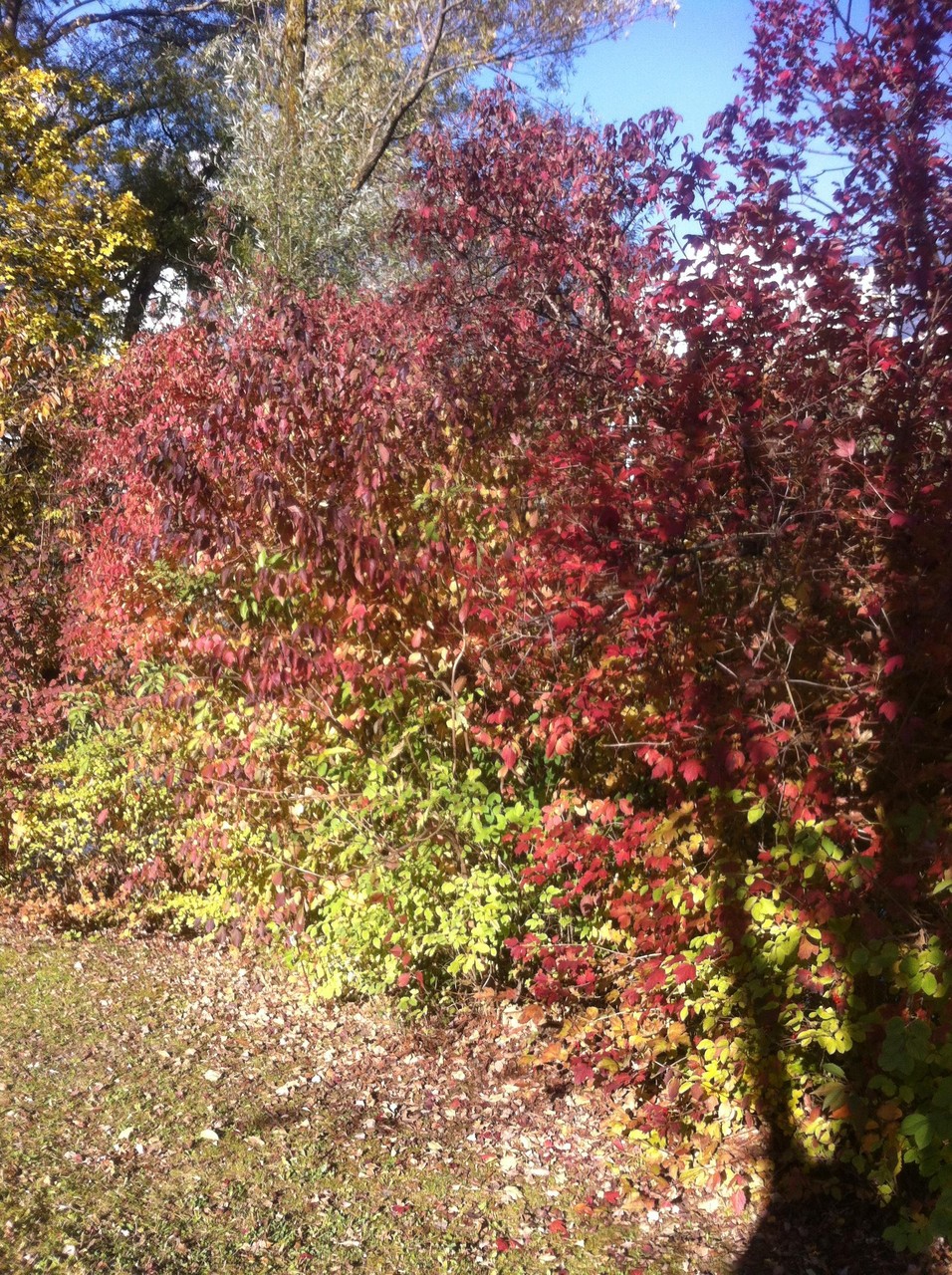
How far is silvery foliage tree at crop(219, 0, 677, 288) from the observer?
12.9m

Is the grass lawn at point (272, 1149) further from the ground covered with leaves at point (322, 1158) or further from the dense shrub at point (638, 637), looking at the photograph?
the dense shrub at point (638, 637)

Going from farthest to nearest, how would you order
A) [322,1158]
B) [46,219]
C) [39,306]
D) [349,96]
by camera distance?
1. [349,96]
2. [46,219]
3. [39,306]
4. [322,1158]

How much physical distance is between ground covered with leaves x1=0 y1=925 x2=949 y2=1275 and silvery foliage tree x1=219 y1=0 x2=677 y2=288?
9.04m

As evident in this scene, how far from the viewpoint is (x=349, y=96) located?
533 inches

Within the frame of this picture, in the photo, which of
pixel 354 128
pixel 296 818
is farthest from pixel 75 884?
pixel 354 128

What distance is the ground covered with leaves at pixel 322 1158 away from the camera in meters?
3.40

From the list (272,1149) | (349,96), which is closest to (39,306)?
(349,96)

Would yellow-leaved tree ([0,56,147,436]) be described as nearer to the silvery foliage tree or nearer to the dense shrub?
the silvery foliage tree

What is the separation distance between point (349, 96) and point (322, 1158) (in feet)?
42.7

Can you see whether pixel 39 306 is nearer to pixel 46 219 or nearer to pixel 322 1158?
pixel 46 219

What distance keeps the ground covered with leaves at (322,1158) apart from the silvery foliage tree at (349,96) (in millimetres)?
9041

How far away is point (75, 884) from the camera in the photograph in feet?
23.5

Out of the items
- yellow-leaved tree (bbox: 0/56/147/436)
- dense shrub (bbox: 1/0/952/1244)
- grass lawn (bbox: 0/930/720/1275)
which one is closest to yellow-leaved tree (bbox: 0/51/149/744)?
yellow-leaved tree (bbox: 0/56/147/436)

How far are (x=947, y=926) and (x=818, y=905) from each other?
35 cm
